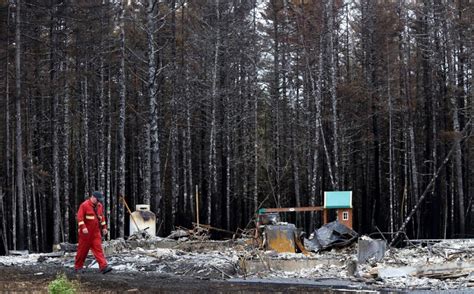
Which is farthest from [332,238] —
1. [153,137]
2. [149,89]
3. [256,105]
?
[256,105]

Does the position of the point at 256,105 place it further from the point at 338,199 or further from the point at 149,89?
the point at 338,199

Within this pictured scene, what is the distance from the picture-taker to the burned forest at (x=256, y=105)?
33.2 metres

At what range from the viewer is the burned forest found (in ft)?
109

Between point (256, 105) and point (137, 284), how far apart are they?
25379 mm

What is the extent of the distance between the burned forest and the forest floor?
45.8ft

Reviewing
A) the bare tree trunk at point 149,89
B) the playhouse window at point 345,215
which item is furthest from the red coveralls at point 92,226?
the bare tree trunk at point 149,89

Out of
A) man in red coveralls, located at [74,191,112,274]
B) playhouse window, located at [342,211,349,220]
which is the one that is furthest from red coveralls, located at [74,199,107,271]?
playhouse window, located at [342,211,349,220]

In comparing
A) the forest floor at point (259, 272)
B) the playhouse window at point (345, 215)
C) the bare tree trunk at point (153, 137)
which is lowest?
the forest floor at point (259, 272)

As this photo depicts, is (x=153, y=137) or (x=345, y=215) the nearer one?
(x=345, y=215)

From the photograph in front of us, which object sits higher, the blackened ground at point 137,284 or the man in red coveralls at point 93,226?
the man in red coveralls at point 93,226

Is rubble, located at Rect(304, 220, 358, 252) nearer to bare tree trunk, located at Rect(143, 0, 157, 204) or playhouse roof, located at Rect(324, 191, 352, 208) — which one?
playhouse roof, located at Rect(324, 191, 352, 208)

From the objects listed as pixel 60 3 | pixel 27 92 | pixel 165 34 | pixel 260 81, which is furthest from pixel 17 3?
pixel 260 81

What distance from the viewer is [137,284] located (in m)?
13.6

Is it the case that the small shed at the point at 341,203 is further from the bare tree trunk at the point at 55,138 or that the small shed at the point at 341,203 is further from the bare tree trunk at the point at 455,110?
the bare tree trunk at the point at 55,138
